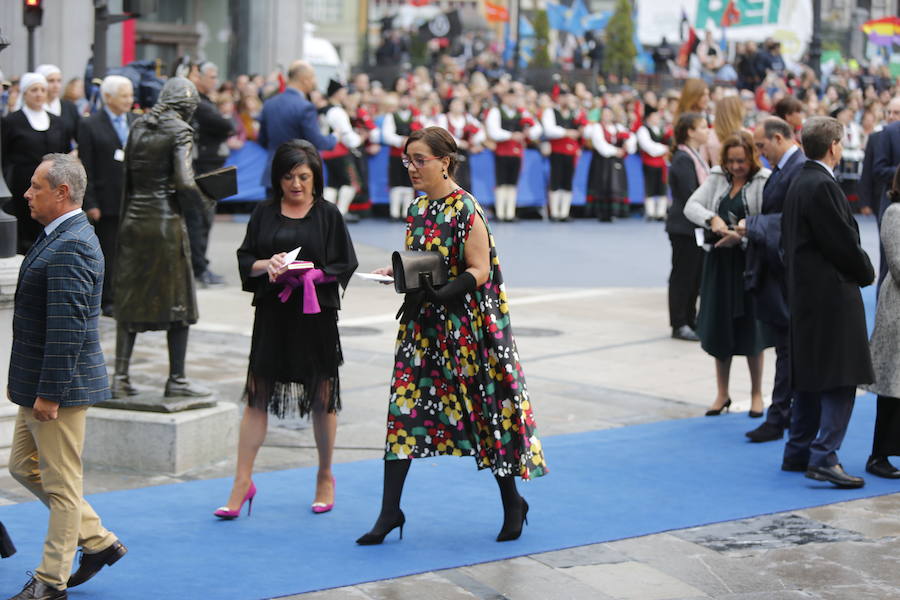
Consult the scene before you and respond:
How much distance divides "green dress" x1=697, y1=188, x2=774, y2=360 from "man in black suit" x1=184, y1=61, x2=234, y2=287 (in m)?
5.29

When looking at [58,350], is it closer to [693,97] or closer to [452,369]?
[452,369]

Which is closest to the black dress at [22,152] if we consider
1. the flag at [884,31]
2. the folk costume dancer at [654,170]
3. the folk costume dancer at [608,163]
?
the folk costume dancer at [608,163]

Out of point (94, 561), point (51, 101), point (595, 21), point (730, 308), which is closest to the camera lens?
point (94, 561)

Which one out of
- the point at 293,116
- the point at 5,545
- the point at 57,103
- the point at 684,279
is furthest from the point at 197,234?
the point at 5,545

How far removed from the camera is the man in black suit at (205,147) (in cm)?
1310

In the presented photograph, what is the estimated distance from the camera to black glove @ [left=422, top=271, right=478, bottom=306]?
5910 mm

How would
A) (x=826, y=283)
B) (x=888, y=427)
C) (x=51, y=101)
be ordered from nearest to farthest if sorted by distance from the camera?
(x=826, y=283), (x=888, y=427), (x=51, y=101)

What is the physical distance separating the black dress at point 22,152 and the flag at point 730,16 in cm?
2419

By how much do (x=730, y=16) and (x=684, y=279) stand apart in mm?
22775

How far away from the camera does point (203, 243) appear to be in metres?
13.7

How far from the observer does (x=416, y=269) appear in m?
5.88

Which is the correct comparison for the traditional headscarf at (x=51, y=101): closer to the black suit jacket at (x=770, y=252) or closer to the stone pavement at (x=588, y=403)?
the stone pavement at (x=588, y=403)

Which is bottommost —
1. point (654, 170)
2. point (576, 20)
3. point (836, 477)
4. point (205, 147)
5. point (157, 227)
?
point (836, 477)

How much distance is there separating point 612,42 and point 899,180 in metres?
44.7
